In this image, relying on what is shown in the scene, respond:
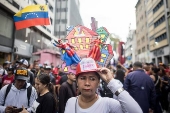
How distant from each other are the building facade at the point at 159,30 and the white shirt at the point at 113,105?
29740mm

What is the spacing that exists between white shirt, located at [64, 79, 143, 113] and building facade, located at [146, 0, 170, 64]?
29.7 meters

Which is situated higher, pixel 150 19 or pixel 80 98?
pixel 150 19

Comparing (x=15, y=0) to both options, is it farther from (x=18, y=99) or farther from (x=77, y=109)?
(x=77, y=109)

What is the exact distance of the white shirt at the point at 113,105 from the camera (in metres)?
1.67

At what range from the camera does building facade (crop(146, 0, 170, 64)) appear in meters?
29.4

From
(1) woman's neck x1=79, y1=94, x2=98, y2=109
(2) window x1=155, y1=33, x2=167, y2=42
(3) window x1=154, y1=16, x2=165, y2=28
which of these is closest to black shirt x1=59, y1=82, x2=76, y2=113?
(1) woman's neck x1=79, y1=94, x2=98, y2=109

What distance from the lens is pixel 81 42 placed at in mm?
3084

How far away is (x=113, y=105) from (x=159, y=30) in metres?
35.0

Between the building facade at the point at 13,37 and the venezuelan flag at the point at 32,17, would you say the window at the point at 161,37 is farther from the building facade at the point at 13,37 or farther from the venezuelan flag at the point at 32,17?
the venezuelan flag at the point at 32,17

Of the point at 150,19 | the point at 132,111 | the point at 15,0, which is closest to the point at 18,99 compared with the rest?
the point at 132,111

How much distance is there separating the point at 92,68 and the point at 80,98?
43cm

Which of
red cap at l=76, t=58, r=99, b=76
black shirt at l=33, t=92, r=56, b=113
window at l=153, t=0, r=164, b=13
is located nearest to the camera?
red cap at l=76, t=58, r=99, b=76

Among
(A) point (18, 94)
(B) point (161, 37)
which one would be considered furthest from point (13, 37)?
(B) point (161, 37)

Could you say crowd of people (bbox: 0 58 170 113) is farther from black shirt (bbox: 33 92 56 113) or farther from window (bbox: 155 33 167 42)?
window (bbox: 155 33 167 42)
